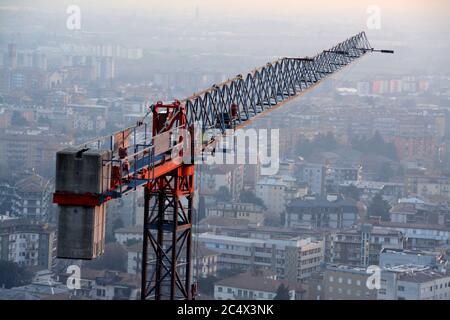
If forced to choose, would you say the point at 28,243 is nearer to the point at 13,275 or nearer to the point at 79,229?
the point at 13,275

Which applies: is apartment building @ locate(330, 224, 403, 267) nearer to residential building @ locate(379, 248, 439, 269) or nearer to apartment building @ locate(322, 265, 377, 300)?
residential building @ locate(379, 248, 439, 269)

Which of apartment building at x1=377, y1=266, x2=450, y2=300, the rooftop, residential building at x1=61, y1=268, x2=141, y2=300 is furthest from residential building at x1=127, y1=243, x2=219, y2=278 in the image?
apartment building at x1=377, y1=266, x2=450, y2=300

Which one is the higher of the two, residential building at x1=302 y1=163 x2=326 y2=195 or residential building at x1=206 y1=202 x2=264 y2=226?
residential building at x1=302 y1=163 x2=326 y2=195

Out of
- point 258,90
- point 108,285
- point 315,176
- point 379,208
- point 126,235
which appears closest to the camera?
point 258,90

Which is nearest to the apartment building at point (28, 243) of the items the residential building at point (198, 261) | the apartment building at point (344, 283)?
the residential building at point (198, 261)

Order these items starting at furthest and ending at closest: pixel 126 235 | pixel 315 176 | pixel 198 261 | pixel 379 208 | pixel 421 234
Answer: pixel 315 176 < pixel 379 208 < pixel 421 234 < pixel 126 235 < pixel 198 261

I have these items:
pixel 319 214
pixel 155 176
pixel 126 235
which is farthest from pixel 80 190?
pixel 319 214
